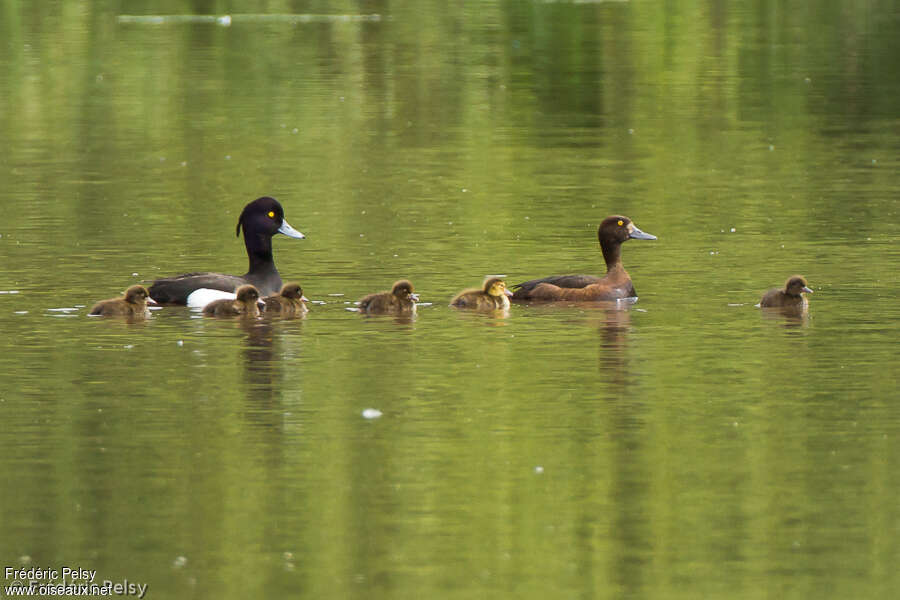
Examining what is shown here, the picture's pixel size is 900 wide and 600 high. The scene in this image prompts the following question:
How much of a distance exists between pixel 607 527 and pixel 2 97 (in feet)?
90.1

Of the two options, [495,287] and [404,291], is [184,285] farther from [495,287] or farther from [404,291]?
[495,287]

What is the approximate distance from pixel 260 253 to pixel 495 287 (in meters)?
2.39

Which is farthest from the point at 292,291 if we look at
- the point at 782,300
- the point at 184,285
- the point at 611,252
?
the point at 782,300

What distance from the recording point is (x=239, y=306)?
16.3m

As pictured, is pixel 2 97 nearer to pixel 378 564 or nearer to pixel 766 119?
pixel 766 119

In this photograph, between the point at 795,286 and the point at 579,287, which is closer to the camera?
the point at 795,286

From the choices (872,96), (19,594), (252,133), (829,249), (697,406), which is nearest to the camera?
(19,594)

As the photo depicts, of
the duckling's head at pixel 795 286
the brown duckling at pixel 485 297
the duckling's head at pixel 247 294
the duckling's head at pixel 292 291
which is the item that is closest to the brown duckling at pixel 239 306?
the duckling's head at pixel 247 294

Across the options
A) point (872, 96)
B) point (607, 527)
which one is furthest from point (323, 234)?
point (872, 96)

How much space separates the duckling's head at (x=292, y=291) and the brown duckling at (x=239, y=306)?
0.26 m

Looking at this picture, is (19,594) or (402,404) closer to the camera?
(19,594)

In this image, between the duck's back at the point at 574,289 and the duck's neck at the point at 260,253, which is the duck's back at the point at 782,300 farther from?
the duck's neck at the point at 260,253

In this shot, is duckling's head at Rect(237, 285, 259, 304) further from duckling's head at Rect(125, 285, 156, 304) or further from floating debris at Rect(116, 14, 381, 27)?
floating debris at Rect(116, 14, 381, 27)

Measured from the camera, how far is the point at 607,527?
31.8 ft
